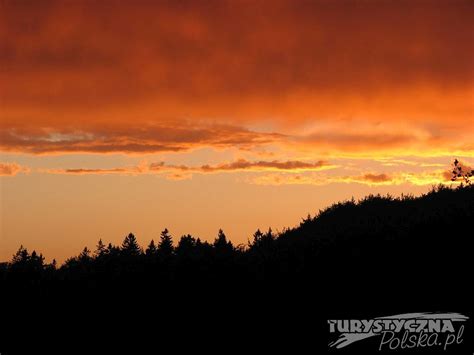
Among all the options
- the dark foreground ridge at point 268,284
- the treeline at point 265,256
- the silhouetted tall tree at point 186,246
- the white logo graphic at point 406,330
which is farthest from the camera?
the silhouetted tall tree at point 186,246

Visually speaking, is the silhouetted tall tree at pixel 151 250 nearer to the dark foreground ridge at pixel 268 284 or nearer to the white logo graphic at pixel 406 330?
the dark foreground ridge at pixel 268 284

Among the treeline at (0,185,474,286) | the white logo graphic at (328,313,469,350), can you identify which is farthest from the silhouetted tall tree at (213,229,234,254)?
the white logo graphic at (328,313,469,350)

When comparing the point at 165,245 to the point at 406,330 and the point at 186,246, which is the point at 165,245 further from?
the point at 406,330

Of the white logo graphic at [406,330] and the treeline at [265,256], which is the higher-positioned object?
the treeline at [265,256]

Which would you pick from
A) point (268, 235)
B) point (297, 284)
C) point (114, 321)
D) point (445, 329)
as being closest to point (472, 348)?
point (445, 329)

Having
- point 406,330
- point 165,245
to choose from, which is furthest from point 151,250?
point 406,330

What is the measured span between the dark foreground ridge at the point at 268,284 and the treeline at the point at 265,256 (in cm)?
8

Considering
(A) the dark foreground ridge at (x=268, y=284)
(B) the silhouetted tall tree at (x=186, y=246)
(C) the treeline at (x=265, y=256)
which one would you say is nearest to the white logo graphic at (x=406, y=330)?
(A) the dark foreground ridge at (x=268, y=284)

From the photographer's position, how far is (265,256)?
1646 inches

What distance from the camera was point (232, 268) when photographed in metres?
39.4

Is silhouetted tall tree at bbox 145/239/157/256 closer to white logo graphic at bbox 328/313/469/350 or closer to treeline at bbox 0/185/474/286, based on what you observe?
treeline at bbox 0/185/474/286

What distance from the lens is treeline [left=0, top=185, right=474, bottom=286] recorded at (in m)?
37.1

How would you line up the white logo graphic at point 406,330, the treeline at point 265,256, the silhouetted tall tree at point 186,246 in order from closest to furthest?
the white logo graphic at point 406,330 → the treeline at point 265,256 → the silhouetted tall tree at point 186,246

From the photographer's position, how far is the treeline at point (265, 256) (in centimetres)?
3707
